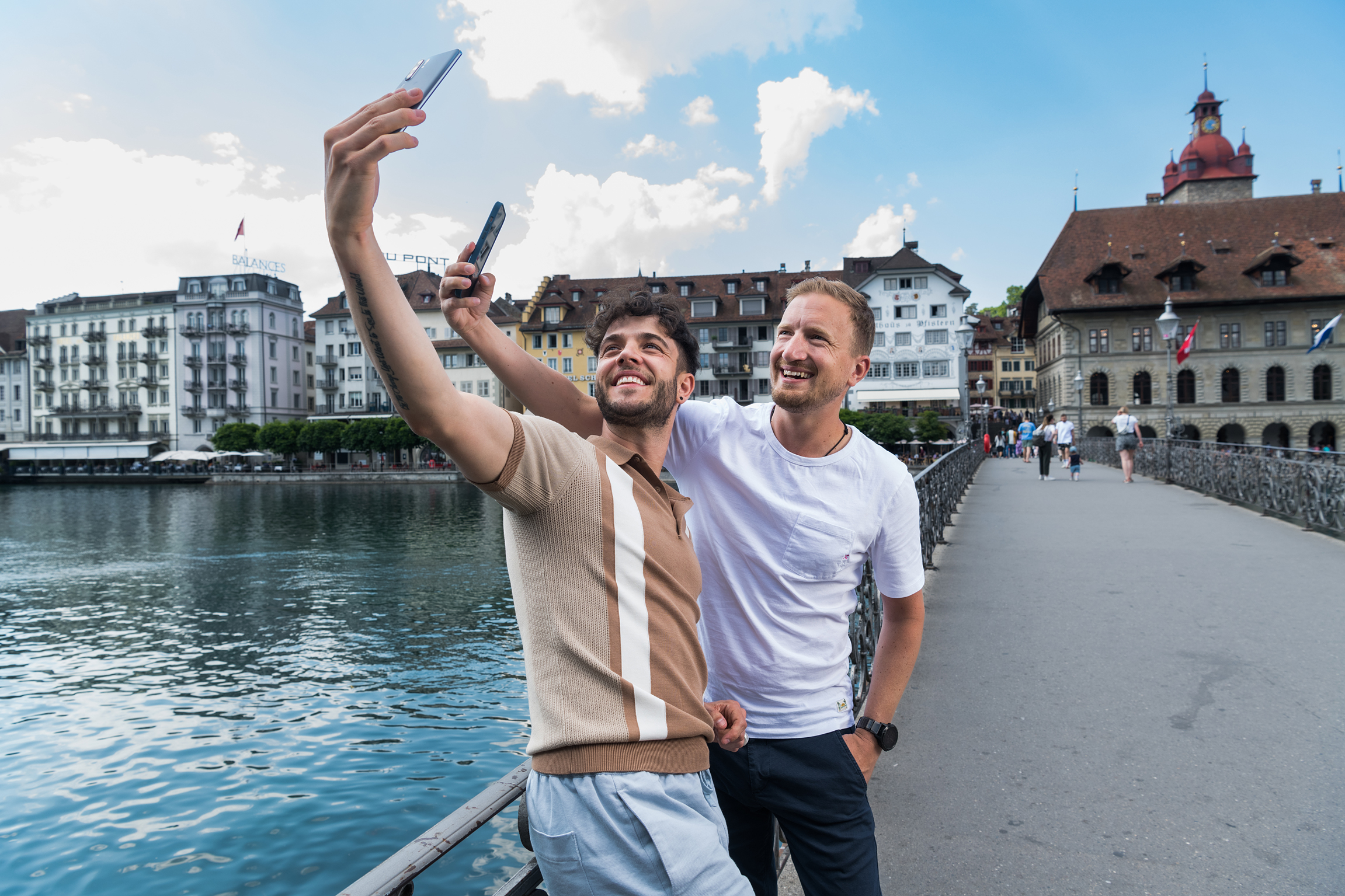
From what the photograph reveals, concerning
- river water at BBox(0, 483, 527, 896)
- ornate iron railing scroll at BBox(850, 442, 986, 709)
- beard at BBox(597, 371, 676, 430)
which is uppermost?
beard at BBox(597, 371, 676, 430)

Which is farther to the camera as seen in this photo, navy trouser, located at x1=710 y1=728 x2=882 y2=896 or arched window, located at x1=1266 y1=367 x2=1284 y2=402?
arched window, located at x1=1266 y1=367 x2=1284 y2=402

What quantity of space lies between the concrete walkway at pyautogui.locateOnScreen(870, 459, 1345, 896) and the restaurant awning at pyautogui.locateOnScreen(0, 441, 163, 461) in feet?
275

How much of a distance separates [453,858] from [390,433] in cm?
5888

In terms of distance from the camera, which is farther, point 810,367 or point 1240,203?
point 1240,203

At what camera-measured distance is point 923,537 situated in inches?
386

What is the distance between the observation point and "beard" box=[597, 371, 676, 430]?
1.88 metres

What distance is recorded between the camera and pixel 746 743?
212 cm

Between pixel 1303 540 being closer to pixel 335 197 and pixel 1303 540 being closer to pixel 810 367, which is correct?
pixel 810 367

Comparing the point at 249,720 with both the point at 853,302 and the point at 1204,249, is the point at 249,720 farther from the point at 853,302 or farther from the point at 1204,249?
the point at 1204,249

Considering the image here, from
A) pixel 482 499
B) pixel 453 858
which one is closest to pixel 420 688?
pixel 453 858

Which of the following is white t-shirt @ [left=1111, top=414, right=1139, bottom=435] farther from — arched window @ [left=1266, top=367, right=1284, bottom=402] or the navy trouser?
arched window @ [left=1266, top=367, right=1284, bottom=402]

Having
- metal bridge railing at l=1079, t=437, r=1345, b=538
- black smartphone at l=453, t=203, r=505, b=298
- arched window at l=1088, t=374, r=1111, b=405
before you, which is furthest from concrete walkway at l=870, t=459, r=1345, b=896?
arched window at l=1088, t=374, r=1111, b=405

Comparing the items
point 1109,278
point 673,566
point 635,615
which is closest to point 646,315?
point 673,566

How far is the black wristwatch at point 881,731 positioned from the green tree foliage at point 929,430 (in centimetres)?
5006
